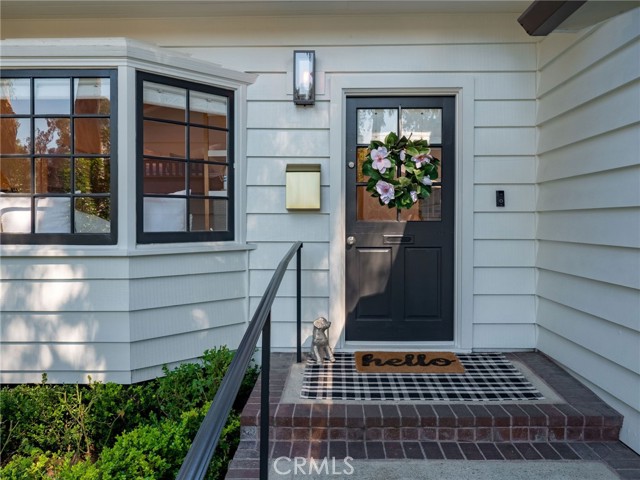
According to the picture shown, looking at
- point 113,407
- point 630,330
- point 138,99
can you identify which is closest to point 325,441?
point 113,407

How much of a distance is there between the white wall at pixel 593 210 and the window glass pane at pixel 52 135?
316 cm

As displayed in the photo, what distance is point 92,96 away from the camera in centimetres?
286

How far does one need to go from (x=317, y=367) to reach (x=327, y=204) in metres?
1.13

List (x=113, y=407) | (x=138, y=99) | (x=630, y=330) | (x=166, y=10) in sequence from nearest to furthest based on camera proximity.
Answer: (x=630, y=330)
(x=113, y=407)
(x=138, y=99)
(x=166, y=10)

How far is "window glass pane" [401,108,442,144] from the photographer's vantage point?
328cm

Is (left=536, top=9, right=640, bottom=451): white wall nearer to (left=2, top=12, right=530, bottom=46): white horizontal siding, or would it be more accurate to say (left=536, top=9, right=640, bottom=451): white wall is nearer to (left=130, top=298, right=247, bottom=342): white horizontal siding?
(left=2, top=12, right=530, bottom=46): white horizontal siding

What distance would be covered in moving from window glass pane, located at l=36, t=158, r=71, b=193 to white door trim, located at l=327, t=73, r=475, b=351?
175cm

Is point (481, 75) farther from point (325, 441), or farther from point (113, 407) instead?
point (113, 407)

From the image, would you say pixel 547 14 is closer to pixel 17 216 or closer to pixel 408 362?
pixel 408 362

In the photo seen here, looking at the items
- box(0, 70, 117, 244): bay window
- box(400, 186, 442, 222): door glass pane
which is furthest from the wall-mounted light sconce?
box(0, 70, 117, 244): bay window

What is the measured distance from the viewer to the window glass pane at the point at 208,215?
3.14 m

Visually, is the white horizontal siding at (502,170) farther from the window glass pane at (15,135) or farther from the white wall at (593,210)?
the window glass pane at (15,135)

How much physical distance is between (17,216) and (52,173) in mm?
349

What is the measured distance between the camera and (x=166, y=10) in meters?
3.10
